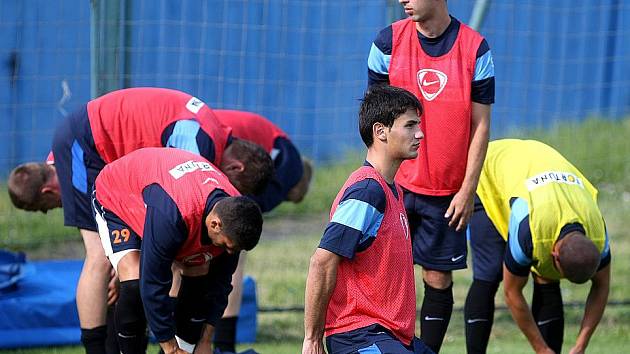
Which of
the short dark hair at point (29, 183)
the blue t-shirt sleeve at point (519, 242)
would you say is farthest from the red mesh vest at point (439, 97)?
the short dark hair at point (29, 183)

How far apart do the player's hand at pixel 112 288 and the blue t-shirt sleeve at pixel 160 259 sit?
2.77ft

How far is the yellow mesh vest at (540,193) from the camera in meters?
5.56

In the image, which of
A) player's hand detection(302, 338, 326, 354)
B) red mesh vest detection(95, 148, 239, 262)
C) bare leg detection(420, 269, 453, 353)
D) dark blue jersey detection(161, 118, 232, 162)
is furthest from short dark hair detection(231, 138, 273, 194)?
player's hand detection(302, 338, 326, 354)

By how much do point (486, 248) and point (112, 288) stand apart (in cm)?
184

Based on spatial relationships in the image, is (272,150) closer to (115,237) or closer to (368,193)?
(115,237)

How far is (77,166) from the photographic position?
233 inches

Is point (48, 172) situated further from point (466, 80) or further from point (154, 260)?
point (466, 80)

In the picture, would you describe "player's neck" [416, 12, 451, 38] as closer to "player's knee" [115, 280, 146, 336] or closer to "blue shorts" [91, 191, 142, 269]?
"blue shorts" [91, 191, 142, 269]

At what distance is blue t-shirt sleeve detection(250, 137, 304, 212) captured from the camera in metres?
6.73

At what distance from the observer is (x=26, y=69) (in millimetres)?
8398

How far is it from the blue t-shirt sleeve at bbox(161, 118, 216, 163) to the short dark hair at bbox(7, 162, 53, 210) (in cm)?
87

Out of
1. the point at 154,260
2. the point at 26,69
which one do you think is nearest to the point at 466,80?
the point at 154,260

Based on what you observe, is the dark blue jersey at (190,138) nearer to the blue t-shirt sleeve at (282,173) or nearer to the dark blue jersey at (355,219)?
the blue t-shirt sleeve at (282,173)

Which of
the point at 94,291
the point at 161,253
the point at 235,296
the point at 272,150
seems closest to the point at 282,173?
the point at 272,150
